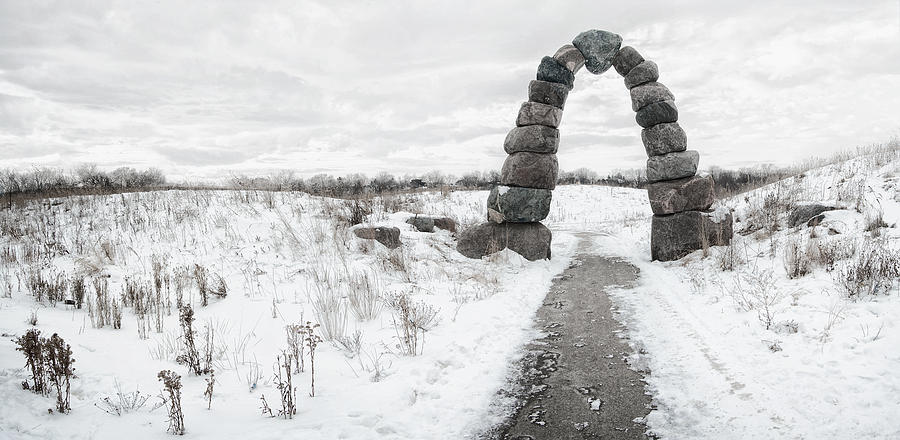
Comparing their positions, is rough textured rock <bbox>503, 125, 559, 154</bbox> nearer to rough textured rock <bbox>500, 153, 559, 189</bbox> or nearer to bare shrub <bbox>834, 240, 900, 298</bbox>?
rough textured rock <bbox>500, 153, 559, 189</bbox>

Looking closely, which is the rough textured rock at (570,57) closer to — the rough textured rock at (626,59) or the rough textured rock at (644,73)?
the rough textured rock at (626,59)

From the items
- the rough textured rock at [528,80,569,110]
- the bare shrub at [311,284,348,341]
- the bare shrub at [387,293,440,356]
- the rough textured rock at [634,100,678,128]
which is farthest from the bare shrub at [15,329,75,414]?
the rough textured rock at [634,100,678,128]

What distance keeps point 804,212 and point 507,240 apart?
20.4ft

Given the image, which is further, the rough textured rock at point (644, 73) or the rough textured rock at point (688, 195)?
the rough textured rock at point (644, 73)

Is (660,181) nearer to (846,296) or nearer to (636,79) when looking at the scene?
(636,79)

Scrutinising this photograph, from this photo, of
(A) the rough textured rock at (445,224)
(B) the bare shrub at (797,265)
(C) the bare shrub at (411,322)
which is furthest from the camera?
(A) the rough textured rock at (445,224)

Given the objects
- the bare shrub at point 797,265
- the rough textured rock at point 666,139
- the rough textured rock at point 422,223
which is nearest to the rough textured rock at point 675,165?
the rough textured rock at point 666,139

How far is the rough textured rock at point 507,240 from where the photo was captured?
10359mm

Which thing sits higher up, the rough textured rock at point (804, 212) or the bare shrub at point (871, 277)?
the rough textured rock at point (804, 212)

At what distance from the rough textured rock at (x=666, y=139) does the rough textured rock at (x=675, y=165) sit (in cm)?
14

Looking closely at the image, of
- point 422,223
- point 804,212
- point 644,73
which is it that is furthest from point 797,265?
point 422,223

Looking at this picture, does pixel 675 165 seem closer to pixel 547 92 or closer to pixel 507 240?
pixel 547 92

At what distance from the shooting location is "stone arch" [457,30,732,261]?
9953 millimetres

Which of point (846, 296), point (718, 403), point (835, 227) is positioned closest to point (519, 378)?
point (718, 403)
